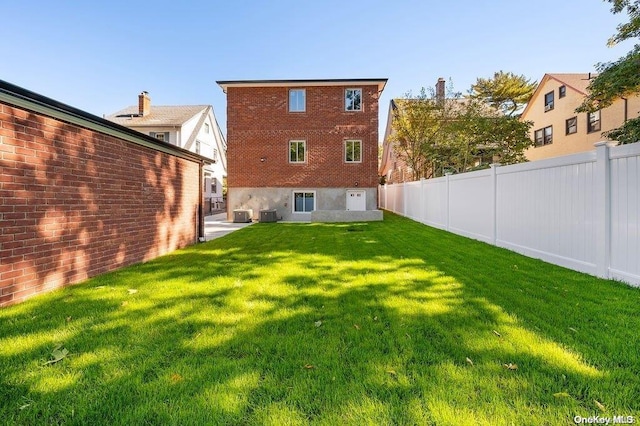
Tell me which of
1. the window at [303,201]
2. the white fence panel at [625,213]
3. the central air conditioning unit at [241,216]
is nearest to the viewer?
the white fence panel at [625,213]

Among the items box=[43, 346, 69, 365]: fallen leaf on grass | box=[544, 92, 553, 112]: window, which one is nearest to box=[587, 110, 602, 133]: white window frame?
box=[544, 92, 553, 112]: window

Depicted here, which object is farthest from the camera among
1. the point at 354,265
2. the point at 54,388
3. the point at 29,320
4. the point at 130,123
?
the point at 130,123

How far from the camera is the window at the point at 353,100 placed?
17.4m

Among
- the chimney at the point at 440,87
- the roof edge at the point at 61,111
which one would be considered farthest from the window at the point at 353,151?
the roof edge at the point at 61,111

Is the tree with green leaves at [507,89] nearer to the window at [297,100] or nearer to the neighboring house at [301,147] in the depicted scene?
the neighboring house at [301,147]

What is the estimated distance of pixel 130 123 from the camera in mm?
21375

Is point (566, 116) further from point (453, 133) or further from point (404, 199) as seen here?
point (404, 199)

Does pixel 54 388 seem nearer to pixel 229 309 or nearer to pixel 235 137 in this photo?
pixel 229 309

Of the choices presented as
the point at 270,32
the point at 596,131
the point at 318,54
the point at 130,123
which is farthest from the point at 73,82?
the point at 596,131

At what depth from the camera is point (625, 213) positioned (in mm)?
3938

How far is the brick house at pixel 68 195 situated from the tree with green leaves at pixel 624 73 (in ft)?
48.6

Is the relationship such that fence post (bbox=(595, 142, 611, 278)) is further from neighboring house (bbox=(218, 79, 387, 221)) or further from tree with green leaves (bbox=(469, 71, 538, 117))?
tree with green leaves (bbox=(469, 71, 538, 117))

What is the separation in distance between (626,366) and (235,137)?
59.6 feet

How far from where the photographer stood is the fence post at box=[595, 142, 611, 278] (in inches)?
165
